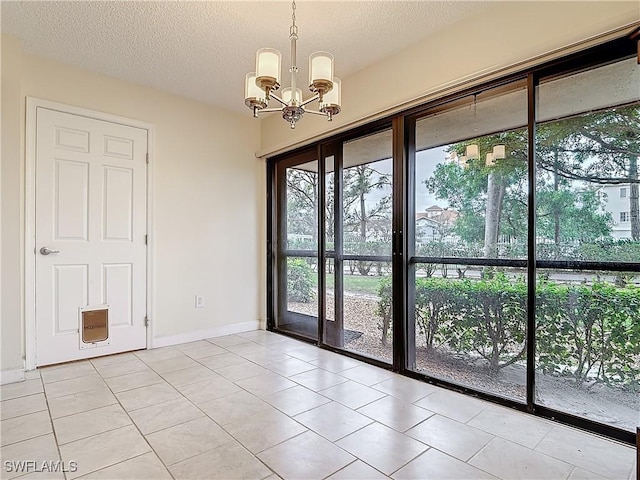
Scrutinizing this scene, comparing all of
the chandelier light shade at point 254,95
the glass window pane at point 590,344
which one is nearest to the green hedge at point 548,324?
the glass window pane at point 590,344

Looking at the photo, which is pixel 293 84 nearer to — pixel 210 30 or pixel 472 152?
pixel 210 30

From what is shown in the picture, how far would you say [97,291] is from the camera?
10.6ft

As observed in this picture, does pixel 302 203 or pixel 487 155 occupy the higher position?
pixel 487 155

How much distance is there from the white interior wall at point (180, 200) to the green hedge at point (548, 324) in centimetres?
229

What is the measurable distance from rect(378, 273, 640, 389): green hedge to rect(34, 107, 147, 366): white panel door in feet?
8.93

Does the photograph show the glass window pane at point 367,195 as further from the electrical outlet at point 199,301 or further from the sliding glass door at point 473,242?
the electrical outlet at point 199,301

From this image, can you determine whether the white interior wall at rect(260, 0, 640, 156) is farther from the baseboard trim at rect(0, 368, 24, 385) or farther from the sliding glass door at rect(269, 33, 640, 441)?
the baseboard trim at rect(0, 368, 24, 385)

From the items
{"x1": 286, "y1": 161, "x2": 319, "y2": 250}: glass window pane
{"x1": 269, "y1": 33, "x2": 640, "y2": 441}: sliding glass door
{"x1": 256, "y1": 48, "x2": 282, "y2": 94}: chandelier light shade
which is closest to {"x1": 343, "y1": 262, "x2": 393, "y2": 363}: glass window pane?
{"x1": 269, "y1": 33, "x2": 640, "y2": 441}: sliding glass door

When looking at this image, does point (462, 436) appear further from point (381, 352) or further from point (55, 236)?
point (55, 236)

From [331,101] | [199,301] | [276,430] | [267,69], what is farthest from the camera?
[199,301]

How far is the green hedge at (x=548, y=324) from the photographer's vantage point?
6.22 ft

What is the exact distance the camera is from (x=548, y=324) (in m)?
2.12

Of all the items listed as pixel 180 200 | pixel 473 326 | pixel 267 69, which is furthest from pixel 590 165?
pixel 180 200

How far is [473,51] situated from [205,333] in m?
3.52
